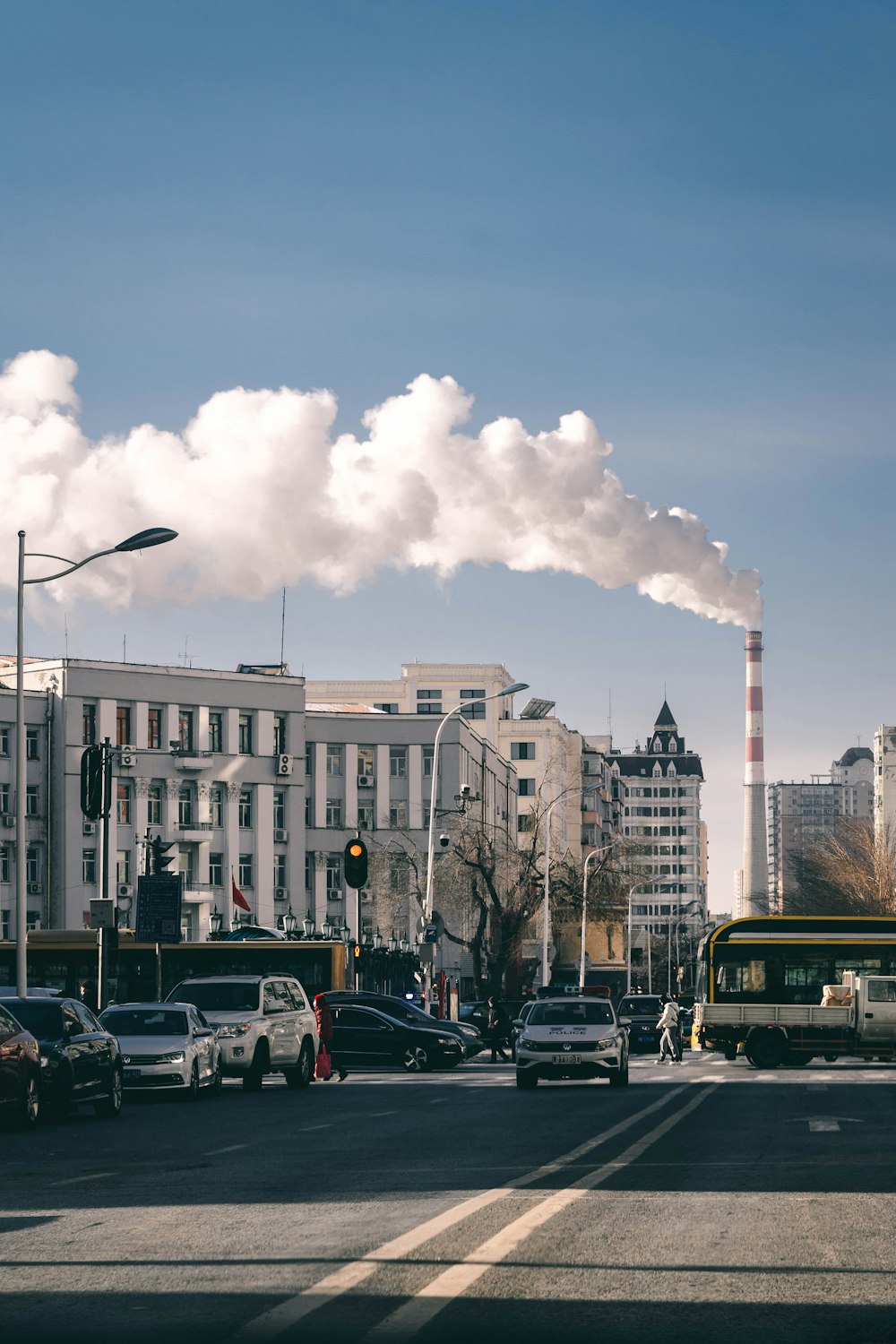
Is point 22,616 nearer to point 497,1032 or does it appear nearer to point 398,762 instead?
point 497,1032

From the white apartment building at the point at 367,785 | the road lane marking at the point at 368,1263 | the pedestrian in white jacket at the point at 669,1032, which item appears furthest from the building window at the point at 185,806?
the road lane marking at the point at 368,1263

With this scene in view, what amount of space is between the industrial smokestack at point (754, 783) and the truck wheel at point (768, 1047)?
13147cm

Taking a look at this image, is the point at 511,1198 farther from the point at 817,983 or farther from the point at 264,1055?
the point at 817,983

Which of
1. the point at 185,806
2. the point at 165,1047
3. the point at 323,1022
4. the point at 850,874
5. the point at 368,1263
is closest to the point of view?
the point at 368,1263

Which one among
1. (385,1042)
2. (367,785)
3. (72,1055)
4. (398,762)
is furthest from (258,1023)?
(398,762)

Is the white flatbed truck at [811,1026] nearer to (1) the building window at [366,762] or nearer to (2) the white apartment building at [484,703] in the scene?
(1) the building window at [366,762]

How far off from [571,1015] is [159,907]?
12.2m

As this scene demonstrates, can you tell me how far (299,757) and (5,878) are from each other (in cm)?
1693

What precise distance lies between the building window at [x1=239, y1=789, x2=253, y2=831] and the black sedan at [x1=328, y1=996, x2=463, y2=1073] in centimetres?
4895

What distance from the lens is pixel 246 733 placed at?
91312 mm

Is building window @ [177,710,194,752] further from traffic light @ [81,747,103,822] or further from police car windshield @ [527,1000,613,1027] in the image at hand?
police car windshield @ [527,1000,613,1027]

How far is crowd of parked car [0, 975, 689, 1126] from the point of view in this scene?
22688 millimetres

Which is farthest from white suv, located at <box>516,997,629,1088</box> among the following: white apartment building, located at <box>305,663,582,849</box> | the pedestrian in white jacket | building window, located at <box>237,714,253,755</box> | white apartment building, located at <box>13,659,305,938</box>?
white apartment building, located at <box>305,663,582,849</box>

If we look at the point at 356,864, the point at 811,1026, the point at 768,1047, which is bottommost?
the point at 768,1047
